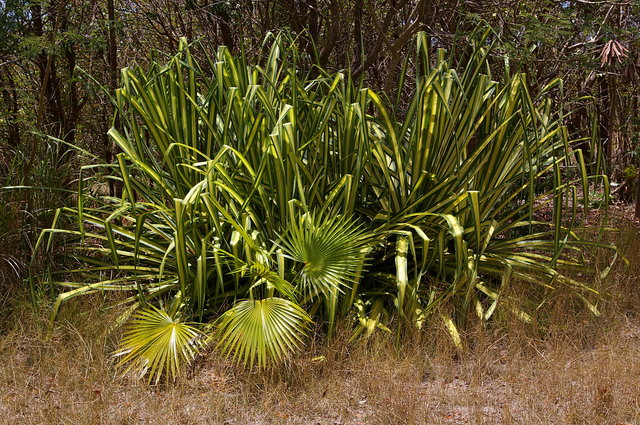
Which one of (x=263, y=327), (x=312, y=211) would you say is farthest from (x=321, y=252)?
(x=312, y=211)

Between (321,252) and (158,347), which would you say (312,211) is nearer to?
(321,252)

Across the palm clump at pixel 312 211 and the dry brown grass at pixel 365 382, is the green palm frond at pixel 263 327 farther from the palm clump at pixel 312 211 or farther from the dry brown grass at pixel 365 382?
the dry brown grass at pixel 365 382

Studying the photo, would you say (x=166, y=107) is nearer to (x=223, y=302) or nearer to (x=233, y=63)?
(x=233, y=63)

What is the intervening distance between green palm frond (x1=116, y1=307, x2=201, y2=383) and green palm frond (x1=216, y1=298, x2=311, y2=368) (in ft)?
0.70

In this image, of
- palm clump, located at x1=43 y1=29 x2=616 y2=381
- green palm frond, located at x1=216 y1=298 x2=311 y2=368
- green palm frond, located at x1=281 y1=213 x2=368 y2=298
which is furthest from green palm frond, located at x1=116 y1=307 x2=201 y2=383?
green palm frond, located at x1=281 y1=213 x2=368 y2=298

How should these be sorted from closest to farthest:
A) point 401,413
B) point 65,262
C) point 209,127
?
point 401,413, point 209,127, point 65,262

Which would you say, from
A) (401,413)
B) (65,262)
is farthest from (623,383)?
(65,262)

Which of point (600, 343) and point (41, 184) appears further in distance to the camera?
point (41, 184)

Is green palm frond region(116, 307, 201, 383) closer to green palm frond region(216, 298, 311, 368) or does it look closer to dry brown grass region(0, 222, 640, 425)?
dry brown grass region(0, 222, 640, 425)

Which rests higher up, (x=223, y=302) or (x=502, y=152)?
(x=502, y=152)

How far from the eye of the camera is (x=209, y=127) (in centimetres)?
437

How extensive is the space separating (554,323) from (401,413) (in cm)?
136

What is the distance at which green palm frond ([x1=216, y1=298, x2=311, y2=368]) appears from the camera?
3.50 meters

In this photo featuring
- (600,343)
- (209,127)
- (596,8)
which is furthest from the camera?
(596,8)
